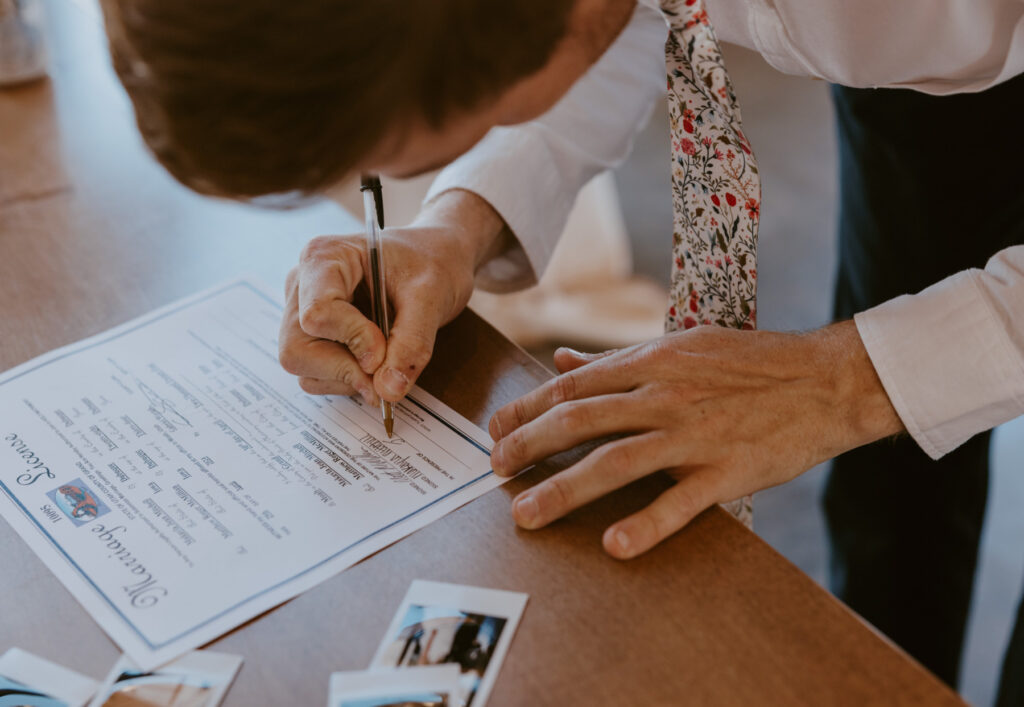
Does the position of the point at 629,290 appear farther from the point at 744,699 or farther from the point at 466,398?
the point at 744,699

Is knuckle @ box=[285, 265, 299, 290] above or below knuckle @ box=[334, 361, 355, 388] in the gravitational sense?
above

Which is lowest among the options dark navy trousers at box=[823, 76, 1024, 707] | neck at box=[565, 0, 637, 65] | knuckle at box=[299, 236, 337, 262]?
dark navy trousers at box=[823, 76, 1024, 707]

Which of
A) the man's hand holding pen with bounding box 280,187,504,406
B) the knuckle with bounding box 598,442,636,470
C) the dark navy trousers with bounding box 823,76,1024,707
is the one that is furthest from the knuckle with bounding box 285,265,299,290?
the dark navy trousers with bounding box 823,76,1024,707

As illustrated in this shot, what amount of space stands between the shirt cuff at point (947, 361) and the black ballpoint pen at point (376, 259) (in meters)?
0.40

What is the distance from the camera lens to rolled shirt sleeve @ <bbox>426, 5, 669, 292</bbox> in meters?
1.00

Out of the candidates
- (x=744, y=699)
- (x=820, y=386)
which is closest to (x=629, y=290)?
(x=820, y=386)

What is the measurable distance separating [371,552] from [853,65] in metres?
0.61

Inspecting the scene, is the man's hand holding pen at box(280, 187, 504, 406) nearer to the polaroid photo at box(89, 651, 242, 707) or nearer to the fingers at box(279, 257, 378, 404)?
the fingers at box(279, 257, 378, 404)

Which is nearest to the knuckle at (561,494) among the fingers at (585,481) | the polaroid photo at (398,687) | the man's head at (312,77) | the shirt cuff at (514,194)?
the fingers at (585,481)

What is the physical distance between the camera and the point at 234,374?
0.86 metres

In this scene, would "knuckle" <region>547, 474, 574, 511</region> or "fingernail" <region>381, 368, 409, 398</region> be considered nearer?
"knuckle" <region>547, 474, 574, 511</region>

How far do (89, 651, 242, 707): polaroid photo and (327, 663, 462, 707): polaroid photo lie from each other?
7cm

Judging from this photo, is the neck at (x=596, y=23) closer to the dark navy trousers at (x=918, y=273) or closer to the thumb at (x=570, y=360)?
the thumb at (x=570, y=360)

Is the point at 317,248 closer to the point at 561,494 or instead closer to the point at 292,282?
the point at 292,282
